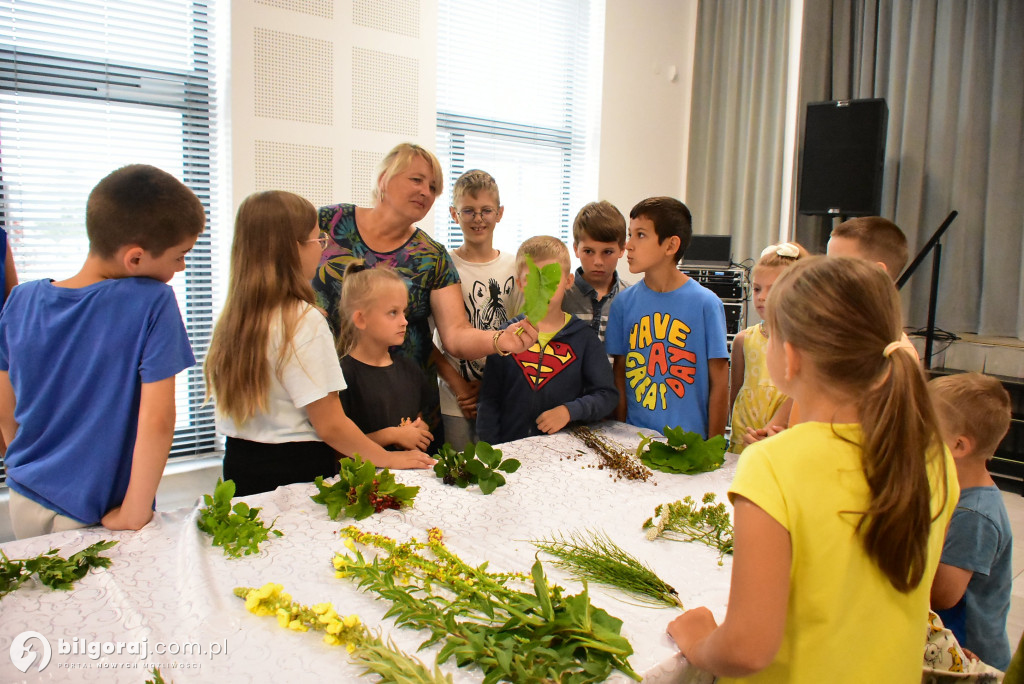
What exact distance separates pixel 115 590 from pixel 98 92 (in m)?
3.39

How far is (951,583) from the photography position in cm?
142

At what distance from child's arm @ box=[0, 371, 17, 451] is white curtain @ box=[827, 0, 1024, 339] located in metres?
5.44

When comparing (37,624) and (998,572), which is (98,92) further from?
(998,572)

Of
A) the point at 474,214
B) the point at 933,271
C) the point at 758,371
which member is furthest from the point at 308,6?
the point at 933,271

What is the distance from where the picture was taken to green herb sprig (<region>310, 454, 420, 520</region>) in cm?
146

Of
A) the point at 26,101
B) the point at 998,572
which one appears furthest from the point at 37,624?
the point at 26,101

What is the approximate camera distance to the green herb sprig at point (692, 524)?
1.41 m

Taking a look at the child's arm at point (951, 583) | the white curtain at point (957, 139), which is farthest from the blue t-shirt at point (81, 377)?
the white curtain at point (957, 139)

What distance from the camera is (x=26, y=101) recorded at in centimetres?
346

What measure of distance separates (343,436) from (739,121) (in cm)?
514

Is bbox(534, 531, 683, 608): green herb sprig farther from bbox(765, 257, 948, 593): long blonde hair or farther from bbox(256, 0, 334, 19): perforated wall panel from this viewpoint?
bbox(256, 0, 334, 19): perforated wall panel

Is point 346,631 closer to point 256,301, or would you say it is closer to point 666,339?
point 256,301

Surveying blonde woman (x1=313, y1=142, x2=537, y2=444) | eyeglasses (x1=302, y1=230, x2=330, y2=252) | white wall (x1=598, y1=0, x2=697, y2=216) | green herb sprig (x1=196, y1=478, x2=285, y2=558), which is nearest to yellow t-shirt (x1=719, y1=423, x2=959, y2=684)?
green herb sprig (x1=196, y1=478, x2=285, y2=558)

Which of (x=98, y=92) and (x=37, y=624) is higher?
(x=98, y=92)
